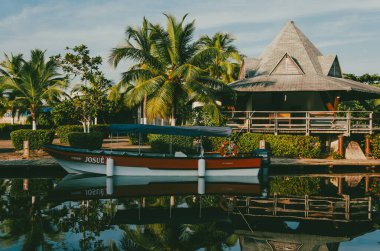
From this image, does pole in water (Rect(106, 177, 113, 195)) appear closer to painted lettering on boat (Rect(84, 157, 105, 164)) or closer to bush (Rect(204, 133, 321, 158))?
painted lettering on boat (Rect(84, 157, 105, 164))

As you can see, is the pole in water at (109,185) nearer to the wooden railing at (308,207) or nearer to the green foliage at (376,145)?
the wooden railing at (308,207)

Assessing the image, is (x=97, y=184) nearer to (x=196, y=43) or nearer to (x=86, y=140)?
(x=86, y=140)

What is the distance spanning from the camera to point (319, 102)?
3014 centimetres

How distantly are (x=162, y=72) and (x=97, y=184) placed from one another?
33.4ft

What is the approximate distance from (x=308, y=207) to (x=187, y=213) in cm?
447

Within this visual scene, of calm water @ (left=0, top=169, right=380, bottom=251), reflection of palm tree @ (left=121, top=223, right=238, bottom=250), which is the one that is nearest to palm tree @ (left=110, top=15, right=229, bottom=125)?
calm water @ (left=0, top=169, right=380, bottom=251)

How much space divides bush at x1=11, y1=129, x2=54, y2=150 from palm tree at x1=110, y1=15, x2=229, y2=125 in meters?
5.89

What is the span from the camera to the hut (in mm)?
25906

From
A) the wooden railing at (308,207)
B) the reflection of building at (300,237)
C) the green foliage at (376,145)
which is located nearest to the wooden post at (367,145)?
the green foliage at (376,145)

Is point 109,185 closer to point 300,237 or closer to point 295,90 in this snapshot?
point 300,237

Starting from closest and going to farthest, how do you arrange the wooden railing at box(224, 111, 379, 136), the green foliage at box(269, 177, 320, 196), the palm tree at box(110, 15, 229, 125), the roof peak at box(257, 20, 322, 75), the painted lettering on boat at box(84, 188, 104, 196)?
the painted lettering on boat at box(84, 188, 104, 196), the green foliage at box(269, 177, 320, 196), the palm tree at box(110, 15, 229, 125), the wooden railing at box(224, 111, 379, 136), the roof peak at box(257, 20, 322, 75)

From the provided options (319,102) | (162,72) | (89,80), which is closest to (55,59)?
(89,80)

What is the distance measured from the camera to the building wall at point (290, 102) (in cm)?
3012

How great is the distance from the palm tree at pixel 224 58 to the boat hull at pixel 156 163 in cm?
1734
